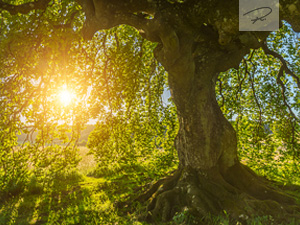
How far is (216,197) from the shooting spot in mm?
5145

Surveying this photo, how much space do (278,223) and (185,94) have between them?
3591 mm

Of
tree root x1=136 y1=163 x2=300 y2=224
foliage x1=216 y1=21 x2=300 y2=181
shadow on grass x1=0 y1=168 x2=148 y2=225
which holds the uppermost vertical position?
foliage x1=216 y1=21 x2=300 y2=181

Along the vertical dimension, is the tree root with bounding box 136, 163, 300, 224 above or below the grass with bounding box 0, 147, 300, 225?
above

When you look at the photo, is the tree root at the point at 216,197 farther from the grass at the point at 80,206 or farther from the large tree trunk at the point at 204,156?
the grass at the point at 80,206

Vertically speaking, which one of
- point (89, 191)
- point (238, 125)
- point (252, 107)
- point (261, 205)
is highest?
point (252, 107)

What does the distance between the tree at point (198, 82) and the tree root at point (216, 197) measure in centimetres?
2

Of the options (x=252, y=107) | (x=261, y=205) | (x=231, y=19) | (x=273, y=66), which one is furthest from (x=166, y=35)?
(x=273, y=66)

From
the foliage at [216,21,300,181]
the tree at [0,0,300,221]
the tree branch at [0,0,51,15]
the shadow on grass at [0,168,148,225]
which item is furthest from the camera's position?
Answer: the foliage at [216,21,300,181]

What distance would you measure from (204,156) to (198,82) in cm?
205

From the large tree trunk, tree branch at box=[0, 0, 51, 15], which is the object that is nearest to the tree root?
the large tree trunk

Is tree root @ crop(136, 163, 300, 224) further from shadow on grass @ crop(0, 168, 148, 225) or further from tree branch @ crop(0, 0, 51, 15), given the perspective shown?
tree branch @ crop(0, 0, 51, 15)

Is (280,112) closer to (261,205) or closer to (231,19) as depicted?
(261,205)

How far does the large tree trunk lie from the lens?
16.4 feet

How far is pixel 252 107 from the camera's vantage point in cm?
870
